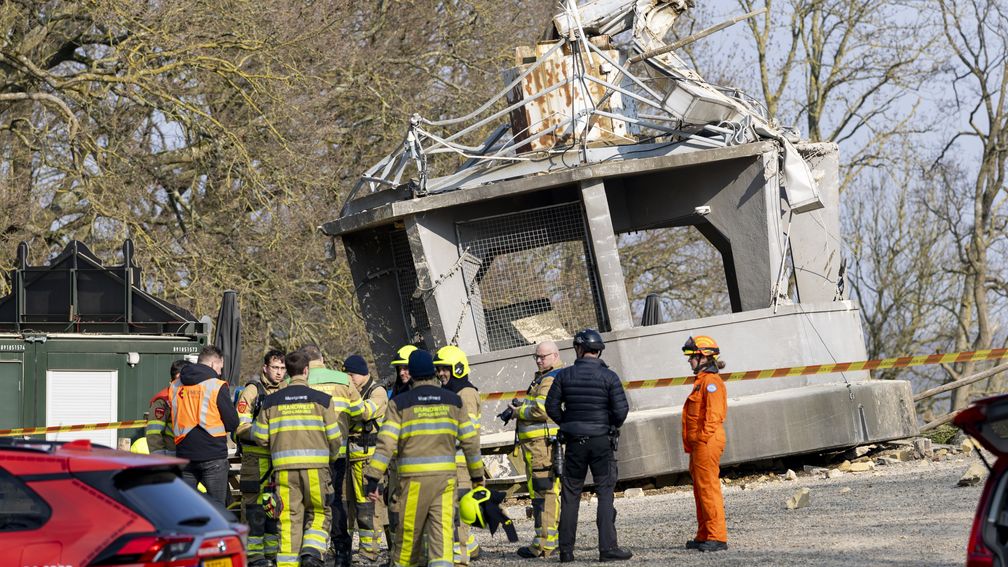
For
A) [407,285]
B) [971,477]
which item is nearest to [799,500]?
[971,477]

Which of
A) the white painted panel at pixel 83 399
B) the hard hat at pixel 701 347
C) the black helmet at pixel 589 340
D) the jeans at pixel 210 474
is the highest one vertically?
the white painted panel at pixel 83 399

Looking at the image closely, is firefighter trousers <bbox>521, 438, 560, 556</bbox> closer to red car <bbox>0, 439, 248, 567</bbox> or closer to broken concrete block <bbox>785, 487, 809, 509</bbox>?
broken concrete block <bbox>785, 487, 809, 509</bbox>

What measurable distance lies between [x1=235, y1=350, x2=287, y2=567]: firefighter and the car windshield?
144 inches

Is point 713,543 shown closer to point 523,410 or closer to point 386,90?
point 523,410

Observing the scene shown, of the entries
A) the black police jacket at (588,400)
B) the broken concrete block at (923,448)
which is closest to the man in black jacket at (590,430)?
the black police jacket at (588,400)

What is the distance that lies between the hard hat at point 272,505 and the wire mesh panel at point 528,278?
6533mm

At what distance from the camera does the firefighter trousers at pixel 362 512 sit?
11.6 meters

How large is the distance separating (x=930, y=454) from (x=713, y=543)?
7435 millimetres

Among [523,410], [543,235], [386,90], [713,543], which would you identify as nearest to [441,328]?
[543,235]

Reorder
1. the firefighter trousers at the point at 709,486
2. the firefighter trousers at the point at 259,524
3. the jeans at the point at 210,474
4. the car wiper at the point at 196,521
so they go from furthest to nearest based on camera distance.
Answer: the jeans at the point at 210,474 → the firefighter trousers at the point at 709,486 → the firefighter trousers at the point at 259,524 → the car wiper at the point at 196,521

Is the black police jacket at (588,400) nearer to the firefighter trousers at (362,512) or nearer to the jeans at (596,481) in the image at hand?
the jeans at (596,481)

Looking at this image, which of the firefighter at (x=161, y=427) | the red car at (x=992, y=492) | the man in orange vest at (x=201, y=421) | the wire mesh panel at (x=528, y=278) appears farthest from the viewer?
the wire mesh panel at (x=528, y=278)

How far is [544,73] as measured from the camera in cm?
1736

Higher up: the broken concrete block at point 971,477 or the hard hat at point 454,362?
the hard hat at point 454,362
